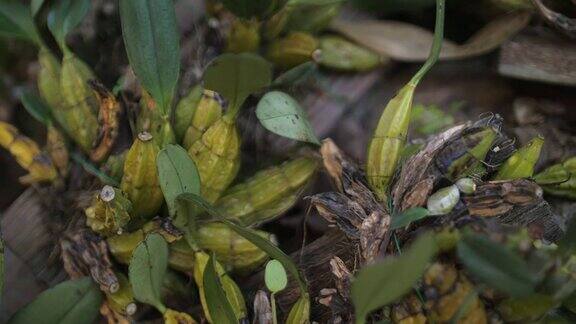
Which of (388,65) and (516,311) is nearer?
(516,311)

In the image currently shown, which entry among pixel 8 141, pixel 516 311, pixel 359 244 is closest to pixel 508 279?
pixel 516 311

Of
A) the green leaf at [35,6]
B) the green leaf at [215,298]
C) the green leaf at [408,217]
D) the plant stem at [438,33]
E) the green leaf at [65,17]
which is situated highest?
the green leaf at [35,6]

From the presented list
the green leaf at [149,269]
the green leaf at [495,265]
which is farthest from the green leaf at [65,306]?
the green leaf at [495,265]

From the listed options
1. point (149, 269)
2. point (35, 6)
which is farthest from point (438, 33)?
point (35, 6)

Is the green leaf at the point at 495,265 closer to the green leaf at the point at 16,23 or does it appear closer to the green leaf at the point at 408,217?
the green leaf at the point at 408,217

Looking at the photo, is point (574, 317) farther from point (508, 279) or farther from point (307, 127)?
point (307, 127)

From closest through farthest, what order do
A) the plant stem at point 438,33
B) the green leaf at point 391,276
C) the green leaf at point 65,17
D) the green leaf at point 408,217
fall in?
the green leaf at point 391,276 → the green leaf at point 408,217 → the plant stem at point 438,33 → the green leaf at point 65,17
